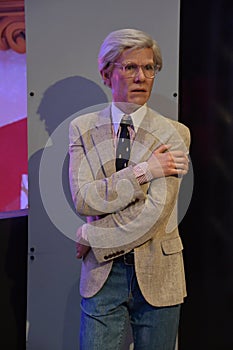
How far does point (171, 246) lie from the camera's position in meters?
1.36

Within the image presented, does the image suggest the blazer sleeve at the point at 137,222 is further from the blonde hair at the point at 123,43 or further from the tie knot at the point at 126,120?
the blonde hair at the point at 123,43

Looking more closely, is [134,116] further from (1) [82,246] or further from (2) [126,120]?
(1) [82,246]

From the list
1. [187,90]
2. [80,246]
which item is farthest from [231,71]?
[80,246]

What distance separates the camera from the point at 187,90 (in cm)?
193

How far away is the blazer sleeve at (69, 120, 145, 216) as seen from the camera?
50.4 inches

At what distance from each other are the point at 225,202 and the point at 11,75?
61.6 inches

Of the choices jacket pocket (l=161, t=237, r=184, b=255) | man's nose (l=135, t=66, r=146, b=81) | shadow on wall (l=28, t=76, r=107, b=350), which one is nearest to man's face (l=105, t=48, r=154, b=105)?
man's nose (l=135, t=66, r=146, b=81)

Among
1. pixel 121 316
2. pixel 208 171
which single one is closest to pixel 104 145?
pixel 121 316

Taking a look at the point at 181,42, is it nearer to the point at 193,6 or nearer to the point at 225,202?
the point at 193,6

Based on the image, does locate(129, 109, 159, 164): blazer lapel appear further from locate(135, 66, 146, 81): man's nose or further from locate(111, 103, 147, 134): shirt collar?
locate(135, 66, 146, 81): man's nose

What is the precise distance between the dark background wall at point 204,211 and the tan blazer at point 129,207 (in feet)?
1.91

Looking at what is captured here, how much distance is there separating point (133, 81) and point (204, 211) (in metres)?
0.83

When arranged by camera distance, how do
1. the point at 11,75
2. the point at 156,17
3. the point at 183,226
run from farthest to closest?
the point at 11,75
the point at 183,226
the point at 156,17

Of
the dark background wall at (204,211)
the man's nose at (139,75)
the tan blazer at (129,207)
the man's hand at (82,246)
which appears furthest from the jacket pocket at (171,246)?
the dark background wall at (204,211)
